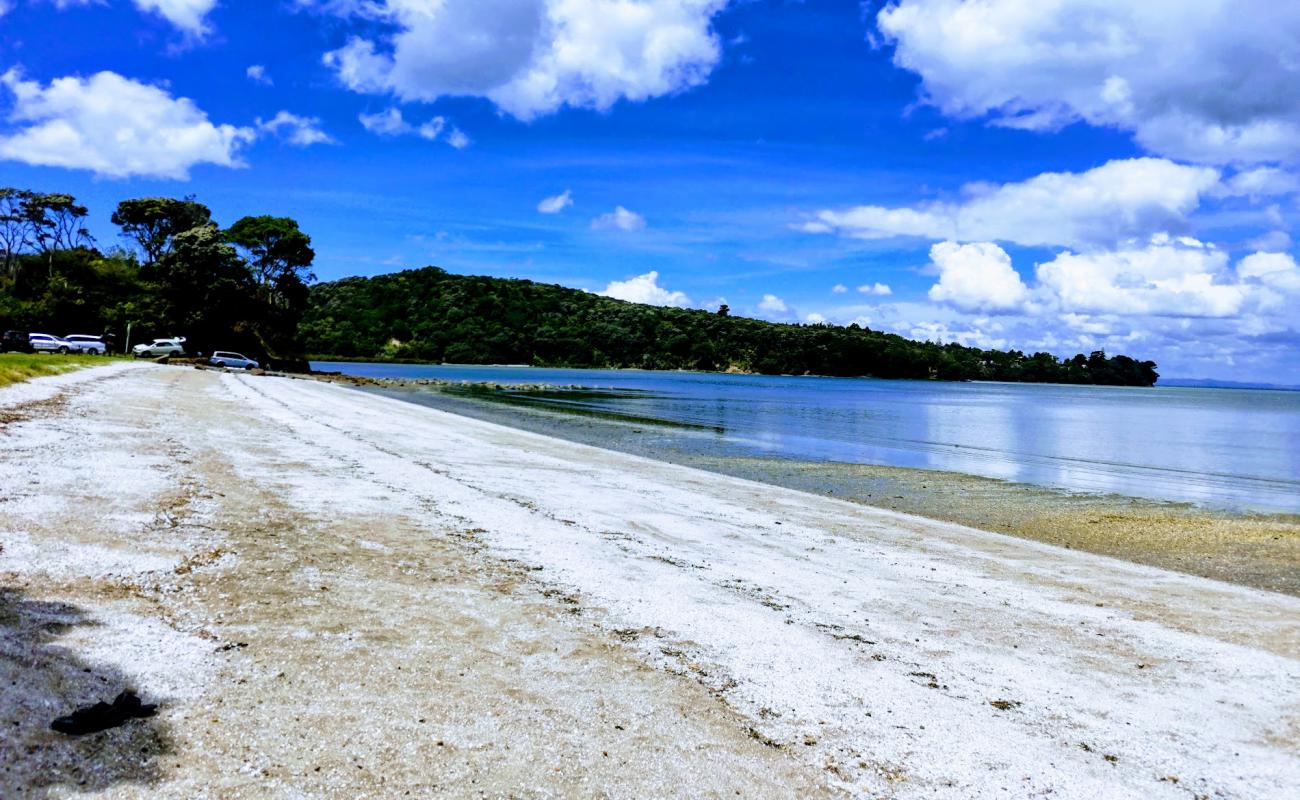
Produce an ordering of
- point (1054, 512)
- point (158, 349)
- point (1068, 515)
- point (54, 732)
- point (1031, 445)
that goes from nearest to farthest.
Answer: point (54, 732) < point (1068, 515) < point (1054, 512) < point (1031, 445) < point (158, 349)

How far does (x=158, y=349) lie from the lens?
6525 centimetres

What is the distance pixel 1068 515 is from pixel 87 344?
229 ft

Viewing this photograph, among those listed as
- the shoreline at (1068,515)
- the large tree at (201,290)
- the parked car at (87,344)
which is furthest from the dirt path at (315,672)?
the large tree at (201,290)

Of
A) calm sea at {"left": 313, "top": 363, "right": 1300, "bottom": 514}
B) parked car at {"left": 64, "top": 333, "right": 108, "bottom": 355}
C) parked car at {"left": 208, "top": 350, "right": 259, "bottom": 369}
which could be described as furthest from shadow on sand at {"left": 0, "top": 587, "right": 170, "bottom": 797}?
parked car at {"left": 208, "top": 350, "right": 259, "bottom": 369}

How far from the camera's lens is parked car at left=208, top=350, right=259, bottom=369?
64.1m

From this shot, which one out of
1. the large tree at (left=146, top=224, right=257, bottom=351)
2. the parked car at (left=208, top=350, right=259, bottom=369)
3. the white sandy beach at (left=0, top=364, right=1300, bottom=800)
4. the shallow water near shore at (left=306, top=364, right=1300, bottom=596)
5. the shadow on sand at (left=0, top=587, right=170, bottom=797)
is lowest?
the shallow water near shore at (left=306, top=364, right=1300, bottom=596)

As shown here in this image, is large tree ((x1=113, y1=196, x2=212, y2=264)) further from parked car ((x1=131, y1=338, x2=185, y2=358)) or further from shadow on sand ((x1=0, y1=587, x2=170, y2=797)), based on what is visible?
shadow on sand ((x1=0, y1=587, x2=170, y2=797))

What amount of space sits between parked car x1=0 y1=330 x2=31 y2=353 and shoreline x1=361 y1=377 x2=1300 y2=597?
48.0 m

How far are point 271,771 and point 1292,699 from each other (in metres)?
7.92

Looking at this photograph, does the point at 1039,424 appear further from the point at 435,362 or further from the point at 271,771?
the point at 435,362

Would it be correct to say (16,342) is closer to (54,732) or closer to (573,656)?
(54,732)

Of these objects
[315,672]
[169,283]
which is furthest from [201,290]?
[315,672]

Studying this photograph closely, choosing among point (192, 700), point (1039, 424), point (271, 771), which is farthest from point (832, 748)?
point (1039, 424)

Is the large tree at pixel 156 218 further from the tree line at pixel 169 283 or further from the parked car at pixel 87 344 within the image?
the parked car at pixel 87 344
